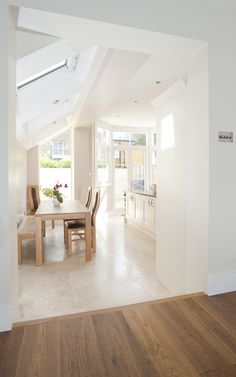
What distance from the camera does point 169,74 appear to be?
3691 millimetres

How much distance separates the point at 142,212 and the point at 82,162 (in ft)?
8.63

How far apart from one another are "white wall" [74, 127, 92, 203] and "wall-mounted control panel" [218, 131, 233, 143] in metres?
5.40

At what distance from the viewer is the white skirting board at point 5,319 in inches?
52.0

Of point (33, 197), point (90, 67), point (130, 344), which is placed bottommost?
point (130, 344)

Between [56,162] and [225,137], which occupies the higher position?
[56,162]

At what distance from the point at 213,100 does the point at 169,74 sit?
2.35 m

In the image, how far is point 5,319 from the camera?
1327 mm

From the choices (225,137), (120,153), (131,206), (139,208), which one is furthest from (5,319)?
(120,153)

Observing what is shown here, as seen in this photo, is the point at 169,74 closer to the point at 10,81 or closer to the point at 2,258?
the point at 10,81

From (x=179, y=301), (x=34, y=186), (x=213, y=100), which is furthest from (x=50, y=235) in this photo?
(x=213, y=100)

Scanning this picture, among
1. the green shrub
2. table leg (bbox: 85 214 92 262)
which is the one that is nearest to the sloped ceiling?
table leg (bbox: 85 214 92 262)

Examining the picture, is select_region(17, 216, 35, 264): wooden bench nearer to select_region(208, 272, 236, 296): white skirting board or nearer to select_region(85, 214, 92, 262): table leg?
select_region(85, 214, 92, 262): table leg

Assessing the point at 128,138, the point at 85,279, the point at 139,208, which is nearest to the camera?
the point at 85,279

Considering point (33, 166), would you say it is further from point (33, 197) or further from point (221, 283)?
point (221, 283)
